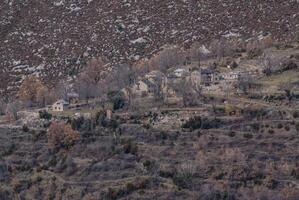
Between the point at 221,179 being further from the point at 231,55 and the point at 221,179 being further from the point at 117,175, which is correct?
the point at 231,55

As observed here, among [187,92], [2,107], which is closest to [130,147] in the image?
[187,92]

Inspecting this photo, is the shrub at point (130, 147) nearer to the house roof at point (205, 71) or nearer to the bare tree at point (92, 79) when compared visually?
the bare tree at point (92, 79)

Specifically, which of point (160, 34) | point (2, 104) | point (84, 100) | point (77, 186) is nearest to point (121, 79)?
point (84, 100)

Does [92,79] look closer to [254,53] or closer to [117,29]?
[254,53]

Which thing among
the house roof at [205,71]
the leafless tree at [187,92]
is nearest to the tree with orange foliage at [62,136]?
the leafless tree at [187,92]

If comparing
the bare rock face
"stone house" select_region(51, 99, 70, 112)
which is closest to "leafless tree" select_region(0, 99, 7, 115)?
"stone house" select_region(51, 99, 70, 112)

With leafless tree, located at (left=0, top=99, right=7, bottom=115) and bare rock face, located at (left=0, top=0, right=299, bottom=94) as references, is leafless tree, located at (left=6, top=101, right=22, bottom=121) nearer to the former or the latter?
leafless tree, located at (left=0, top=99, right=7, bottom=115)
